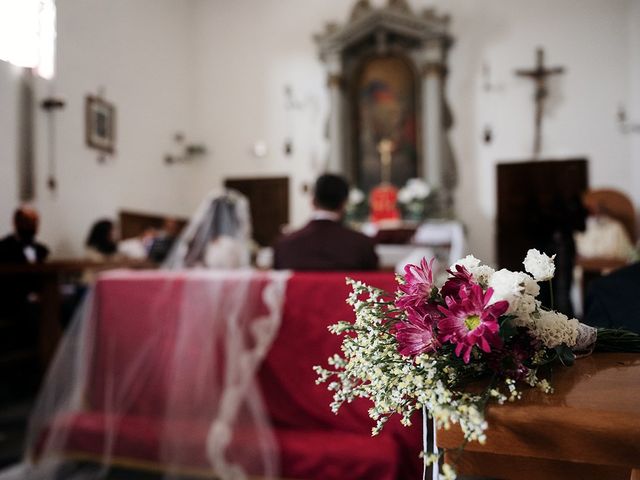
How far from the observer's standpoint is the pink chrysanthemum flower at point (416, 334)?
2.75 feet

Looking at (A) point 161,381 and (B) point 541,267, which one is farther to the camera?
(A) point 161,381

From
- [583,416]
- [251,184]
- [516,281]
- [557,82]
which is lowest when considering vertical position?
[583,416]

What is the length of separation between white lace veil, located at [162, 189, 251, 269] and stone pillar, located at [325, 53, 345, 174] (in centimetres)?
370

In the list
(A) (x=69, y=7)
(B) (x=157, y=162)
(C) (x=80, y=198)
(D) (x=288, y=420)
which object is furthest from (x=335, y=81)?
(D) (x=288, y=420)

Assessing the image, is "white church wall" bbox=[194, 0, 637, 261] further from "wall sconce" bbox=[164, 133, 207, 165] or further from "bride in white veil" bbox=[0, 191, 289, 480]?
"bride in white veil" bbox=[0, 191, 289, 480]

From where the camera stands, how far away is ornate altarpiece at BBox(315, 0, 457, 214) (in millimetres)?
7699

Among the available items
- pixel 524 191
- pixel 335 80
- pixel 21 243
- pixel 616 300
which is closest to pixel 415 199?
pixel 524 191

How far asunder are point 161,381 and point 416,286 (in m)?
1.90

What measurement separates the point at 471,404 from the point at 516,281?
20 centimetres

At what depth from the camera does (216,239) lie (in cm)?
407

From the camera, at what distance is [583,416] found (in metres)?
0.75

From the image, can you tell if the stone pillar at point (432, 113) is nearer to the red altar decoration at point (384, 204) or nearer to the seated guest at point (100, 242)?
the red altar decoration at point (384, 204)

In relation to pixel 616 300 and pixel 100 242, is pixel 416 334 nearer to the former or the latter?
pixel 616 300

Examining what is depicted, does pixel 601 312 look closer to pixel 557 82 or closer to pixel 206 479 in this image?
pixel 206 479
